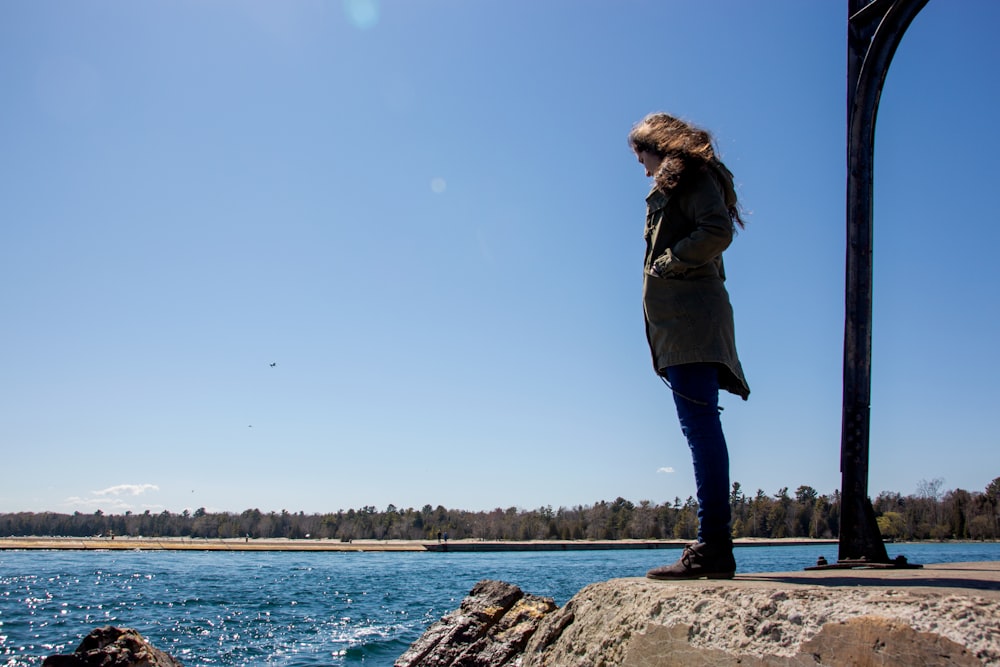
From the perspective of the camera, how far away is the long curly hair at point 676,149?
3.04 metres

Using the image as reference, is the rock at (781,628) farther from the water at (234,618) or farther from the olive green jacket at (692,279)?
the water at (234,618)

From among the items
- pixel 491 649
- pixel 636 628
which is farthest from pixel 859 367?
pixel 491 649

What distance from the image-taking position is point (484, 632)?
18.6 ft

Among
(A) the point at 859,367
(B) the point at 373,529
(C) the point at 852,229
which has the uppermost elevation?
(C) the point at 852,229

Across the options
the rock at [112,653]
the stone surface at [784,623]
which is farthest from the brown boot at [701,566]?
the rock at [112,653]

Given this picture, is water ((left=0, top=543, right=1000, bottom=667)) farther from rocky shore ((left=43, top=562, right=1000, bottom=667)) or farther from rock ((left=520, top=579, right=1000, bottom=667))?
rock ((left=520, top=579, right=1000, bottom=667))

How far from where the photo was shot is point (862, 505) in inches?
131

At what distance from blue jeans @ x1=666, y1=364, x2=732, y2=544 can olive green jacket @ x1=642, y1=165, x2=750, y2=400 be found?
9 centimetres

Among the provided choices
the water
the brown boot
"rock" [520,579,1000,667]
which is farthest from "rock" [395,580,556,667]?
the water

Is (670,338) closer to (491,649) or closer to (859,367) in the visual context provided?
(859,367)

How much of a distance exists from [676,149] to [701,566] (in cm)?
183

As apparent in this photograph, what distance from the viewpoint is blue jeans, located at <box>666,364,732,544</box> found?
9.31 ft

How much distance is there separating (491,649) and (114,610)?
18693 millimetres

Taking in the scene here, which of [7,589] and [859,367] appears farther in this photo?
[7,589]
